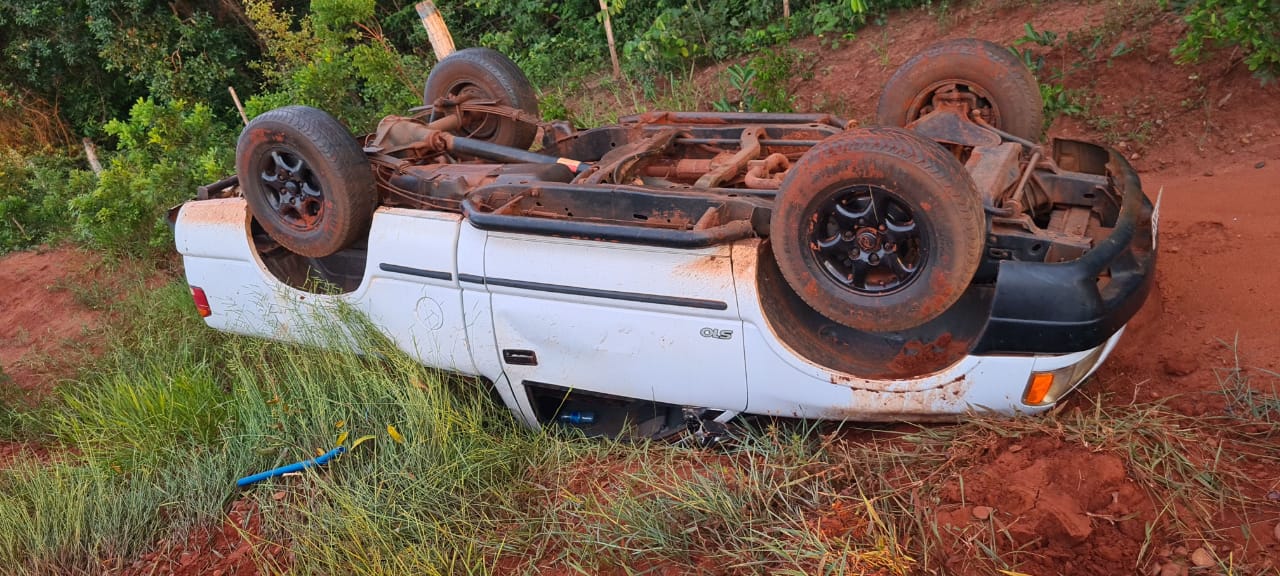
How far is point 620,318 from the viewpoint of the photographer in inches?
133

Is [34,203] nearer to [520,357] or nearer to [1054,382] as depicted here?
[520,357]

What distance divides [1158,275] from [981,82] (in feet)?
4.10

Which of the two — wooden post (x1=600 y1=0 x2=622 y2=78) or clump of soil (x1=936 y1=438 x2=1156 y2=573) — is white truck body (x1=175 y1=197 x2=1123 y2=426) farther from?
wooden post (x1=600 y1=0 x2=622 y2=78)

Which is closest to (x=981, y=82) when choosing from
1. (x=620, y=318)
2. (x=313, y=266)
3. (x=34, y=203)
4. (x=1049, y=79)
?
(x=620, y=318)

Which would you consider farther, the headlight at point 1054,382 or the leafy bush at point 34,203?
the leafy bush at point 34,203

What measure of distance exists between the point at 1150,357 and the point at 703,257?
6.31 feet

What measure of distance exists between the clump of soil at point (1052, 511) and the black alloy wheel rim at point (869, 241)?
2.25 ft

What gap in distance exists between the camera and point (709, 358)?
10.8 feet

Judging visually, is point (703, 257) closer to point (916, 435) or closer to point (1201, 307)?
point (916, 435)

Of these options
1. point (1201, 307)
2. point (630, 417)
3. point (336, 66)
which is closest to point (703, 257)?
point (630, 417)

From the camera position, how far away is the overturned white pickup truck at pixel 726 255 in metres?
2.92

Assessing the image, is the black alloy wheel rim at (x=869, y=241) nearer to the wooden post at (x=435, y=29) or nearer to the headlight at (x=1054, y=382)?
the headlight at (x=1054, y=382)

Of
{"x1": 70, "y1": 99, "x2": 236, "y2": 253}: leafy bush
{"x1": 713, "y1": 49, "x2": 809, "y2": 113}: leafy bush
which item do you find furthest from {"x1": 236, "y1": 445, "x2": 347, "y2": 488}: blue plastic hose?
{"x1": 713, "y1": 49, "x2": 809, "y2": 113}: leafy bush

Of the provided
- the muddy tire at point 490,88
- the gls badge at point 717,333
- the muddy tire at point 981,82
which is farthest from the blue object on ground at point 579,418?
the muddy tire at point 981,82
